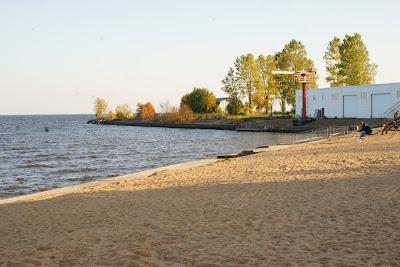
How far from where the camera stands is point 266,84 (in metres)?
96.4

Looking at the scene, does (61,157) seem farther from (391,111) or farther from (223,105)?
(223,105)

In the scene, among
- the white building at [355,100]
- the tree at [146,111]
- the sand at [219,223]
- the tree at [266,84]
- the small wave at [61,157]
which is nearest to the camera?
the sand at [219,223]

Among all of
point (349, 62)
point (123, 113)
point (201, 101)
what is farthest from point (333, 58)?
point (123, 113)

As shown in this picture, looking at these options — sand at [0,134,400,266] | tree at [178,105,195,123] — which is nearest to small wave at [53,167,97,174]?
sand at [0,134,400,266]

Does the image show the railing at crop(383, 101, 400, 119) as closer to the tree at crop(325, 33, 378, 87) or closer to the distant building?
the tree at crop(325, 33, 378, 87)

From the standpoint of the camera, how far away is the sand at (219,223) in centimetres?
819

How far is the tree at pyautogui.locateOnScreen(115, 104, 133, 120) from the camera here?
497ft

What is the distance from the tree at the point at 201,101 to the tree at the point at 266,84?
18.1 metres

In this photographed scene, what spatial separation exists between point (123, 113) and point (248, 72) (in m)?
67.4

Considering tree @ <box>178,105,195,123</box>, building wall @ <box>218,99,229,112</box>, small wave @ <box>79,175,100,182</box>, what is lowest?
small wave @ <box>79,175,100,182</box>

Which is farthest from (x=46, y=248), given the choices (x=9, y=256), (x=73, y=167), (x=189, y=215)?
(x=73, y=167)

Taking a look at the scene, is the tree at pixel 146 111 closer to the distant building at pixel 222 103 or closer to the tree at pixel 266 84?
the distant building at pixel 222 103

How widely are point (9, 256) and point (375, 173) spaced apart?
44.9 feet

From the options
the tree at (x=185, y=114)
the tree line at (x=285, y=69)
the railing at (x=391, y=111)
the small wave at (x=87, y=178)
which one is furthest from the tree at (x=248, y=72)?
the small wave at (x=87, y=178)
